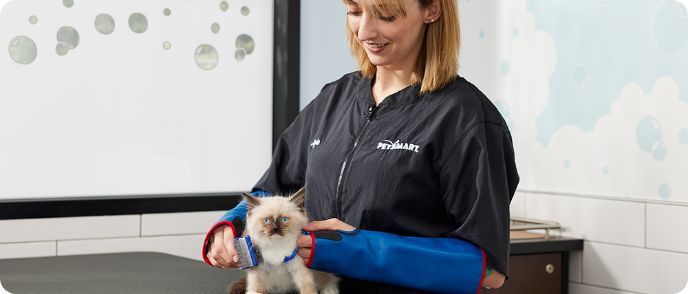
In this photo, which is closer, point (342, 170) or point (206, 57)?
point (342, 170)

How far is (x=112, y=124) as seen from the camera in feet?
10.7

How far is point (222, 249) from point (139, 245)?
1.83 metres

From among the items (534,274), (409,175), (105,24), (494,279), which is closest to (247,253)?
(409,175)

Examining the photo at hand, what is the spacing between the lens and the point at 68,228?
3119mm

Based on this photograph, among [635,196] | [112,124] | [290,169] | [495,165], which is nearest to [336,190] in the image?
[290,169]

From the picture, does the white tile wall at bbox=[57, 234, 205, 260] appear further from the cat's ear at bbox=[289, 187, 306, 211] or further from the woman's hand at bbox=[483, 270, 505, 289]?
the woman's hand at bbox=[483, 270, 505, 289]

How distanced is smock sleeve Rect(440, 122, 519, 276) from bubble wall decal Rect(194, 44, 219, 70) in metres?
2.14

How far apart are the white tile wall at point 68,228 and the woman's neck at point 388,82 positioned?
1.80 meters

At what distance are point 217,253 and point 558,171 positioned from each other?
191 cm

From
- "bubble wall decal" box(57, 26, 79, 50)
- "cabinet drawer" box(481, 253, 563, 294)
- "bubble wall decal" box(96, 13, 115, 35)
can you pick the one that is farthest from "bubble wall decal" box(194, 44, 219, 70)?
"cabinet drawer" box(481, 253, 563, 294)

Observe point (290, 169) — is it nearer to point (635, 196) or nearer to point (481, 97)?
point (481, 97)

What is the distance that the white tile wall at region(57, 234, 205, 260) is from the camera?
312cm

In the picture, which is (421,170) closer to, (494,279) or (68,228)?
(494,279)

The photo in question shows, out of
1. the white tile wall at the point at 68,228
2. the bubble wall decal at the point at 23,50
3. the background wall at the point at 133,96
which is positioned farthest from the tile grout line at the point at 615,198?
the bubble wall decal at the point at 23,50
